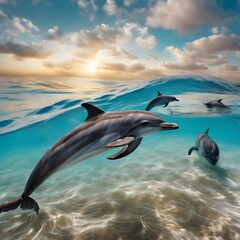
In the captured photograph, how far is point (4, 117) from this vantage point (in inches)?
890

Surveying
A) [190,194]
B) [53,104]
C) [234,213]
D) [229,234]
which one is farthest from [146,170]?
Result: [53,104]

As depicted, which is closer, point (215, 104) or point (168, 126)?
point (168, 126)

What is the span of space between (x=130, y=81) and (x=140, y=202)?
20.4m

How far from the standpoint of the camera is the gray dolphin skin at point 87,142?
4613 millimetres

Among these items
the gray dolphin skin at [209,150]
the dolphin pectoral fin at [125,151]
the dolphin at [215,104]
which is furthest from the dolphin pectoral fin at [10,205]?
the dolphin at [215,104]

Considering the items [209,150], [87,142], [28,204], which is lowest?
[28,204]

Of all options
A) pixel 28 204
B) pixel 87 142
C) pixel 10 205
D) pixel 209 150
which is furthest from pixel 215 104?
pixel 10 205

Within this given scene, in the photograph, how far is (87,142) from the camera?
472 cm

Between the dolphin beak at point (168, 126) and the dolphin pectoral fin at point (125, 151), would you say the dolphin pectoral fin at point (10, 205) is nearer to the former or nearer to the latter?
the dolphin pectoral fin at point (125, 151)

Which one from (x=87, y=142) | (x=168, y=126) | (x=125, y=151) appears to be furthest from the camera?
(x=87, y=142)

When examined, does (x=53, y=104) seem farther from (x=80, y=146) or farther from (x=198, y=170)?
(x=80, y=146)

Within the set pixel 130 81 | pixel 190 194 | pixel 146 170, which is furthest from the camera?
pixel 130 81

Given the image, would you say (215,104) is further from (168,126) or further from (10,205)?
(10,205)

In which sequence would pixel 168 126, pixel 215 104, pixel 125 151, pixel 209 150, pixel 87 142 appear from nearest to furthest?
pixel 125 151 < pixel 168 126 < pixel 87 142 < pixel 209 150 < pixel 215 104
